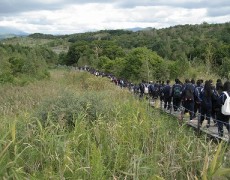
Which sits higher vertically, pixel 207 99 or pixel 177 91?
pixel 207 99

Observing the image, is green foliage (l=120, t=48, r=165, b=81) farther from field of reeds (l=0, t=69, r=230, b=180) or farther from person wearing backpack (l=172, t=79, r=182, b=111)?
field of reeds (l=0, t=69, r=230, b=180)

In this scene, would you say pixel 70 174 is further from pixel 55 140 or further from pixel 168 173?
pixel 168 173

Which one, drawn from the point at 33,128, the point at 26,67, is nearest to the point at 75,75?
the point at 26,67

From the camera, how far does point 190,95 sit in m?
12.4

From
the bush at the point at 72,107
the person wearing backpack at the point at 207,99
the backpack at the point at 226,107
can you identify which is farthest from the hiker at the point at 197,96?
the bush at the point at 72,107

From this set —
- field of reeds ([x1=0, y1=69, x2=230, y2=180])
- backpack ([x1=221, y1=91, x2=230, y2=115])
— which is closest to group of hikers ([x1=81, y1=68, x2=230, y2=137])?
backpack ([x1=221, y1=91, x2=230, y2=115])

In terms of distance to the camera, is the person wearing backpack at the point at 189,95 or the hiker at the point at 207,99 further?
the person wearing backpack at the point at 189,95

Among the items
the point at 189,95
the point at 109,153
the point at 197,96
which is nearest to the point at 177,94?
the point at 189,95

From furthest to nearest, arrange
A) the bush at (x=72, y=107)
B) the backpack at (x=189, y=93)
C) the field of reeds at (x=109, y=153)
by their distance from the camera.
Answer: the backpack at (x=189, y=93), the bush at (x=72, y=107), the field of reeds at (x=109, y=153)

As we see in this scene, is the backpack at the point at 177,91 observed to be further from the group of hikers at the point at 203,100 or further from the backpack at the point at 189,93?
the backpack at the point at 189,93

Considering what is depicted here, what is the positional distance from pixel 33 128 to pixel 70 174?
2101mm

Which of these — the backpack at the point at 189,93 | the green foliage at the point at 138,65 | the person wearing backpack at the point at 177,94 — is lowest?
the green foliage at the point at 138,65

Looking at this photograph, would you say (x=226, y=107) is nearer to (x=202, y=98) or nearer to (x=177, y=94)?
(x=202, y=98)

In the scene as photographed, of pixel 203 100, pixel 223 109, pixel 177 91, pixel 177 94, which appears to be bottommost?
pixel 177 94
